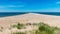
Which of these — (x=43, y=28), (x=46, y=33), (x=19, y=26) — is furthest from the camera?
(x=19, y=26)

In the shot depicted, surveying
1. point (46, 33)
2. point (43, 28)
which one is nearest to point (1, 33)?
point (43, 28)

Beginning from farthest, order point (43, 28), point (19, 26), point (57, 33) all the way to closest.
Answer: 1. point (19, 26)
2. point (43, 28)
3. point (57, 33)

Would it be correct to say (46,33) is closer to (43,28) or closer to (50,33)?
(50,33)

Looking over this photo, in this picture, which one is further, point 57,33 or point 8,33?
point 8,33

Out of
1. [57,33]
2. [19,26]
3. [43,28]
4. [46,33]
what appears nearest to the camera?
[46,33]

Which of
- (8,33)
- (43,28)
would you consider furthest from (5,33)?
(43,28)

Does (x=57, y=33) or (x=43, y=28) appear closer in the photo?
(x=57, y=33)

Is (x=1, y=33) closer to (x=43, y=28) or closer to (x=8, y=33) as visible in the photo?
(x=8, y=33)

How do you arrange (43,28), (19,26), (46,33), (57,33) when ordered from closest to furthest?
(46,33) → (57,33) → (43,28) → (19,26)
